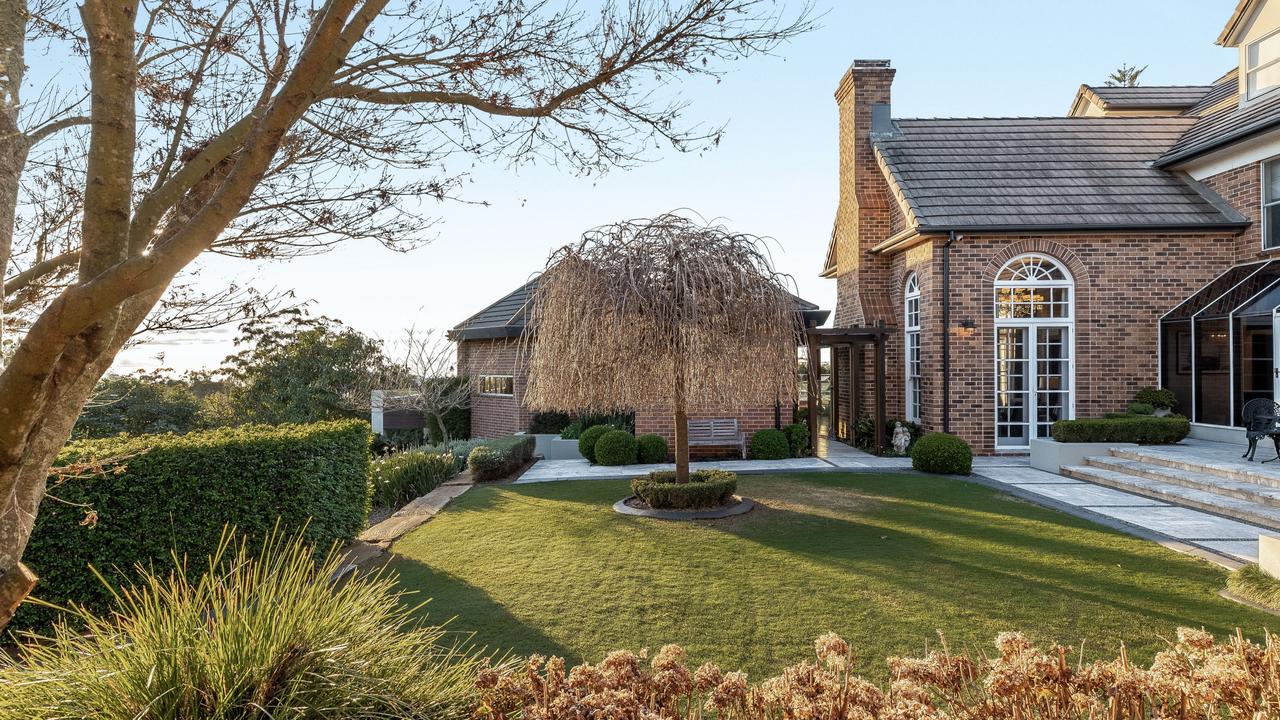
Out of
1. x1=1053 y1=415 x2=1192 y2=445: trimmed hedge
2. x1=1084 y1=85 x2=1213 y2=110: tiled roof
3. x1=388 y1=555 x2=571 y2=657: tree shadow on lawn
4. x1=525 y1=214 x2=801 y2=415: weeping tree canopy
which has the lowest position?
x1=388 y1=555 x2=571 y2=657: tree shadow on lawn

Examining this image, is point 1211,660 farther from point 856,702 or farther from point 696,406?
point 696,406

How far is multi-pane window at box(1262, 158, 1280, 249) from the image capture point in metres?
12.0

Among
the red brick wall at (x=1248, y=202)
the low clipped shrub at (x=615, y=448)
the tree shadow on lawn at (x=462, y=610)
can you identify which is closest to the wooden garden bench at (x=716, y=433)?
the low clipped shrub at (x=615, y=448)

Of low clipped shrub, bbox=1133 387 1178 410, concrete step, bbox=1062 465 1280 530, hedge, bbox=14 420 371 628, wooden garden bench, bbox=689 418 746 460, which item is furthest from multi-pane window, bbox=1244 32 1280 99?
hedge, bbox=14 420 371 628

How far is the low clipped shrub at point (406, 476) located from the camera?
10695 mm

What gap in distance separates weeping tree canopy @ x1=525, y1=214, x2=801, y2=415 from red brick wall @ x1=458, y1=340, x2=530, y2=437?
24.4 feet

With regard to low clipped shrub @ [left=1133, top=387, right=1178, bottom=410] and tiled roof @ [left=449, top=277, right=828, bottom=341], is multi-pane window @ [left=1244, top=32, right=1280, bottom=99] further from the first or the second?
tiled roof @ [left=449, top=277, right=828, bottom=341]

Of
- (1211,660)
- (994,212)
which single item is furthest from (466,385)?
(1211,660)

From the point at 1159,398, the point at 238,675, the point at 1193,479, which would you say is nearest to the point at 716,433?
the point at 1193,479

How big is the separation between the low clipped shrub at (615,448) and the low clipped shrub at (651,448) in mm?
221

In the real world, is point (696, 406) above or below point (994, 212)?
below

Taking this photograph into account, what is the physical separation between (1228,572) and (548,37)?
22.6 ft

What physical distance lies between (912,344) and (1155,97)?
405 inches

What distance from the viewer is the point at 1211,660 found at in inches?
87.7
